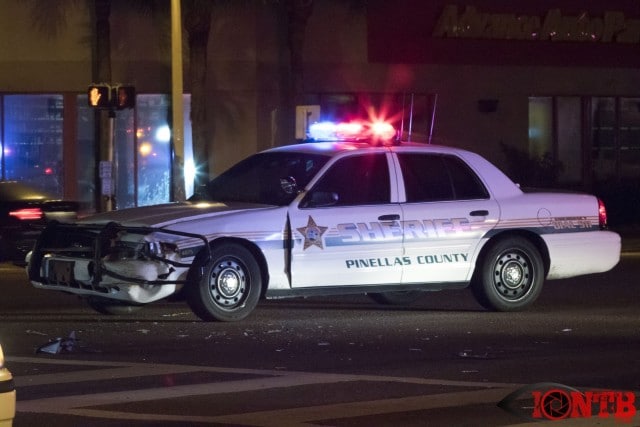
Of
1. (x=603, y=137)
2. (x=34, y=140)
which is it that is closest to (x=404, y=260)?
(x=34, y=140)

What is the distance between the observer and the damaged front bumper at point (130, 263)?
41.2 ft

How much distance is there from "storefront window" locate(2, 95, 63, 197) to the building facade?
3 centimetres

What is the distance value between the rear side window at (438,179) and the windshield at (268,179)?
35.9 inches

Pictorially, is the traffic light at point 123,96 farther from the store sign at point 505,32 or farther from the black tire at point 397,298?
the store sign at point 505,32

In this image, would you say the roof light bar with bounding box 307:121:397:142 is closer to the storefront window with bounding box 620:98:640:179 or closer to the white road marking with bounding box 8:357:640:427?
the white road marking with bounding box 8:357:640:427

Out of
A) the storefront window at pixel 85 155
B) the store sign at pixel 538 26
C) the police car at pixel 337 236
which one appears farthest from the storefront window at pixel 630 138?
the police car at pixel 337 236

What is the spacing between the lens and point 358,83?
3278 centimetres

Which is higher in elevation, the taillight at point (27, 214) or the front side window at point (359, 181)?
the front side window at point (359, 181)

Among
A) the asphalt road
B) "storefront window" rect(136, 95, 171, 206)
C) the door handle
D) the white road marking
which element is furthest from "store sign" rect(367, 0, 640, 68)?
the white road marking

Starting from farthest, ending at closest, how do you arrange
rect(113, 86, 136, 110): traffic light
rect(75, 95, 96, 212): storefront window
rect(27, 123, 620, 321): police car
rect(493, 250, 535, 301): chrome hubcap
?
1. rect(75, 95, 96, 212): storefront window
2. rect(113, 86, 136, 110): traffic light
3. rect(493, 250, 535, 301): chrome hubcap
4. rect(27, 123, 620, 321): police car

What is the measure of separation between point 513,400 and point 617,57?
29017 mm

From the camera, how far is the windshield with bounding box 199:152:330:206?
1341cm

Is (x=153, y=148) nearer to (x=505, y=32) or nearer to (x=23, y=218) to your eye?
(x=505, y=32)

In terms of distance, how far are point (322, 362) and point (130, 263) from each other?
8.67 feet
